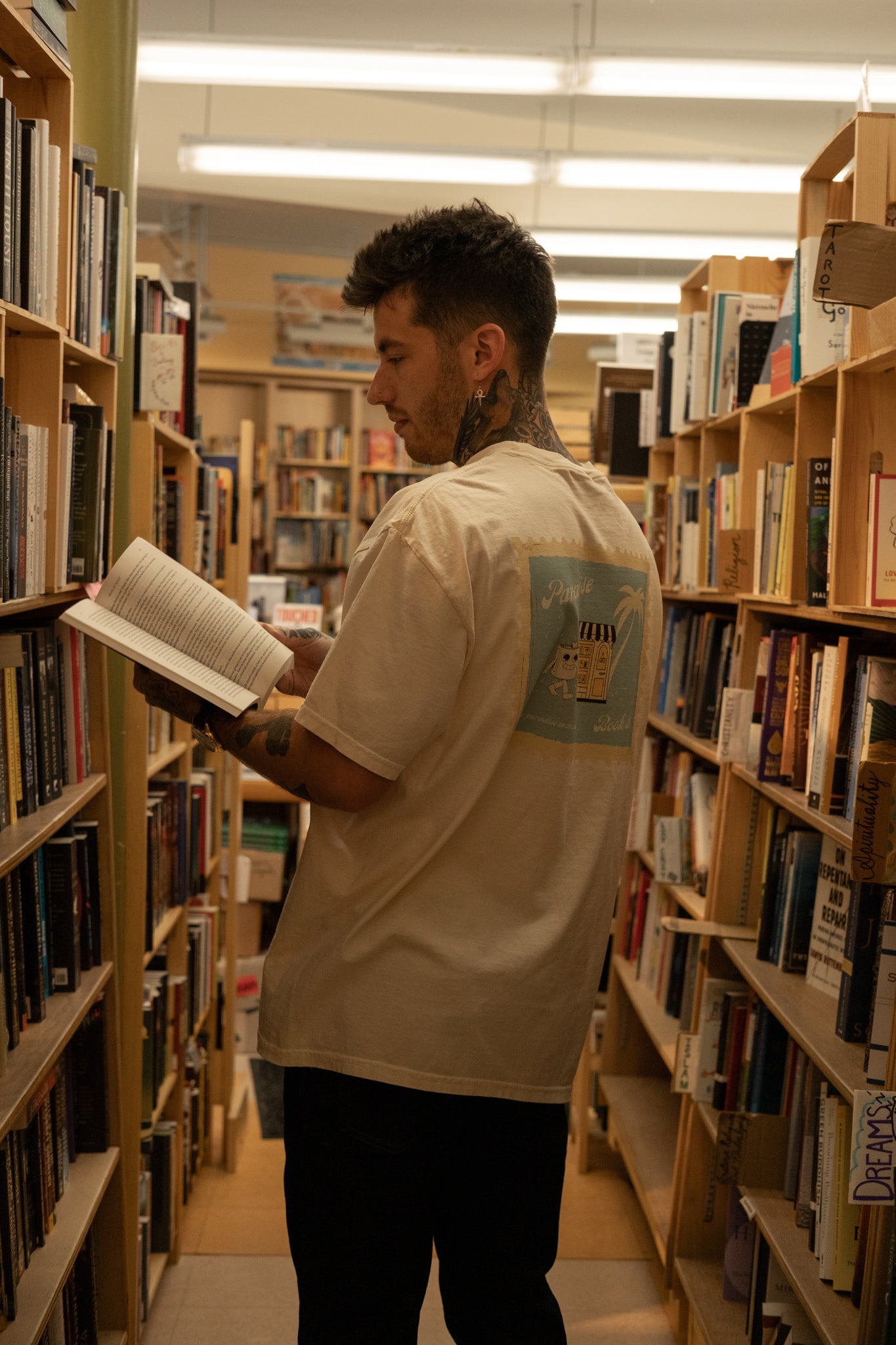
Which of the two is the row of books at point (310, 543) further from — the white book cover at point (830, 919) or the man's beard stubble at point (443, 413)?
the man's beard stubble at point (443, 413)

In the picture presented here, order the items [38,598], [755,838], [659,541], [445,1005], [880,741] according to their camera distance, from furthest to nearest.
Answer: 1. [659,541]
2. [755,838]
3. [880,741]
4. [38,598]
5. [445,1005]

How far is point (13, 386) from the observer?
1582 millimetres

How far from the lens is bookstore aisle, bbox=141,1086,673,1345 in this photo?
97.3 inches

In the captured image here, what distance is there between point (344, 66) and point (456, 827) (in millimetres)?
3490

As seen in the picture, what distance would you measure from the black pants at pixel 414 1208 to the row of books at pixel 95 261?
3.64 feet

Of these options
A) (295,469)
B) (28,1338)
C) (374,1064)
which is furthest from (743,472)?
(295,469)

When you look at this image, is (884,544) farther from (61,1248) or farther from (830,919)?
(61,1248)

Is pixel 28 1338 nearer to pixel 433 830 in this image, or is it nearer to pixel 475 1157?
pixel 475 1157

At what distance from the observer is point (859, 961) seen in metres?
1.67

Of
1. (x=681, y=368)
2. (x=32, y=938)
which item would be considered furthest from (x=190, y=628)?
(x=681, y=368)

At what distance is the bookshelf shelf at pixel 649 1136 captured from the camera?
8.62ft

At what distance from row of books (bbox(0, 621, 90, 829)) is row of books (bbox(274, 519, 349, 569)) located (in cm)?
668

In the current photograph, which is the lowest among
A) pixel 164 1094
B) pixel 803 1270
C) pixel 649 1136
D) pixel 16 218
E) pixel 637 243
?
pixel 649 1136

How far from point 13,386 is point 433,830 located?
848 mm
